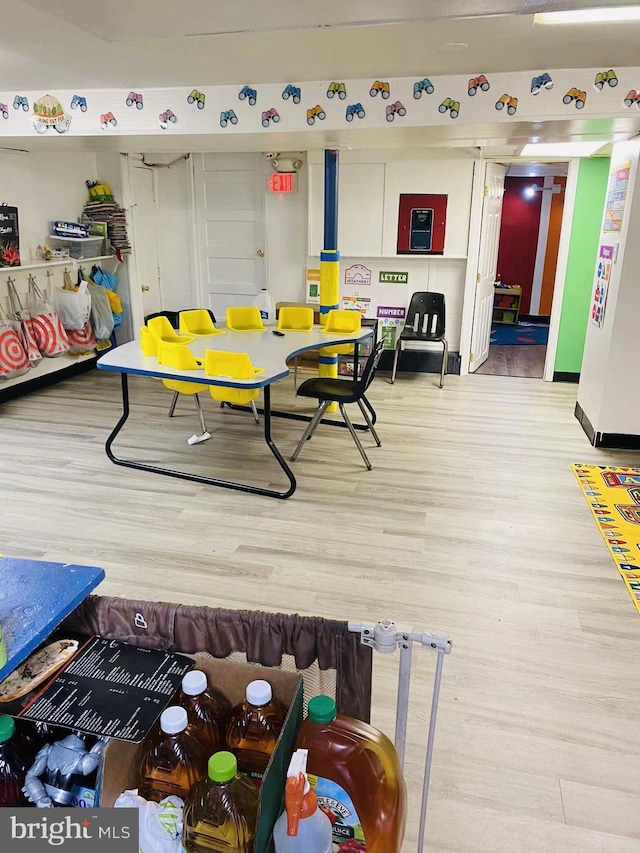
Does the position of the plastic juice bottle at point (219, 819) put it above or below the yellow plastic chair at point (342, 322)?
below

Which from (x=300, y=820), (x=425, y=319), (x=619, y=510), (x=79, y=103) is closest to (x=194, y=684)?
(x=300, y=820)

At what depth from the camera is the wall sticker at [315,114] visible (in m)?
4.01

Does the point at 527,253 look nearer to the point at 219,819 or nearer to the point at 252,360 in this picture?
the point at 252,360

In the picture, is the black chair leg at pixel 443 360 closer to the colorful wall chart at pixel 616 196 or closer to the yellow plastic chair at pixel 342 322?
the yellow plastic chair at pixel 342 322

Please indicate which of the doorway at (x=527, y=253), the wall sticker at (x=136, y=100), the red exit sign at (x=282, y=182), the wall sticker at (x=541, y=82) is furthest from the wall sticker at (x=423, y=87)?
the doorway at (x=527, y=253)

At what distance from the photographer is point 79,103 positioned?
175 inches

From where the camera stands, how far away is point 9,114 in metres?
4.61

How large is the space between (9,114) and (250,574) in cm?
382

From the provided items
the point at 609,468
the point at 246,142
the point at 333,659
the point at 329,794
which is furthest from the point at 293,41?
the point at 609,468

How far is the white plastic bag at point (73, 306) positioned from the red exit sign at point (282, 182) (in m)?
2.25

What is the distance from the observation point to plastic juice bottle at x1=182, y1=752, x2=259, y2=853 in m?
1.01

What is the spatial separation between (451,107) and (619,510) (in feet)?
8.55

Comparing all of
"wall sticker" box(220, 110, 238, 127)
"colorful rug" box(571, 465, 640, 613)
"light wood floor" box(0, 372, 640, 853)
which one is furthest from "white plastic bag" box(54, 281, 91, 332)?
"colorful rug" box(571, 465, 640, 613)

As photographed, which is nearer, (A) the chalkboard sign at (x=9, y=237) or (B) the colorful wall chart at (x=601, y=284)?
(B) the colorful wall chart at (x=601, y=284)
